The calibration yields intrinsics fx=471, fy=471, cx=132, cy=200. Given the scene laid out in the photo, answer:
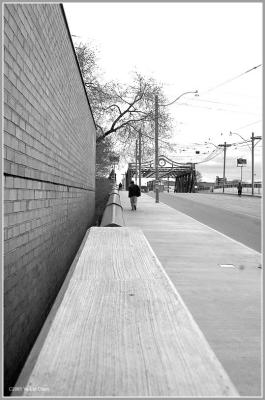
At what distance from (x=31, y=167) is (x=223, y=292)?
12.2 ft

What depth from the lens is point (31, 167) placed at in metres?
4.72

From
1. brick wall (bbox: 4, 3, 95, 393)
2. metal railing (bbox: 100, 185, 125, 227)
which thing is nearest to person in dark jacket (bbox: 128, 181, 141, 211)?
metal railing (bbox: 100, 185, 125, 227)

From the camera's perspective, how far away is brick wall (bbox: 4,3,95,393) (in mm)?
3754

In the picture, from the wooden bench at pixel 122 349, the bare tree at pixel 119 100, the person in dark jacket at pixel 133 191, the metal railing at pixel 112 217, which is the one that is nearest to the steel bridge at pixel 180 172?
the bare tree at pixel 119 100

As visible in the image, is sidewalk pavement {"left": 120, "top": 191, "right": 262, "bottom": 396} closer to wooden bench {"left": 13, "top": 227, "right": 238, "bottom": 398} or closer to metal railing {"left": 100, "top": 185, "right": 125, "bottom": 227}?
metal railing {"left": 100, "top": 185, "right": 125, "bottom": 227}

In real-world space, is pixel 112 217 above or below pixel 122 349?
above

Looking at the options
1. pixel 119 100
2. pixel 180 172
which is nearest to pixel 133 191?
pixel 119 100

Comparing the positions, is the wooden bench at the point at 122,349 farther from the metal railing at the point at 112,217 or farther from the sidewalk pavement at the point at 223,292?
the metal railing at the point at 112,217

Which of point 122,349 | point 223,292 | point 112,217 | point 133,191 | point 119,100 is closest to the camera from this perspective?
point 122,349

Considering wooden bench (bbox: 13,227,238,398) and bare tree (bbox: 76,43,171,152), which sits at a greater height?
bare tree (bbox: 76,43,171,152)

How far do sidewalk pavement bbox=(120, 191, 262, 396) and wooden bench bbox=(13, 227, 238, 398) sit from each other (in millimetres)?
1340

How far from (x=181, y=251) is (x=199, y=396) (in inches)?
348

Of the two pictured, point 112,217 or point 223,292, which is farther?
point 112,217

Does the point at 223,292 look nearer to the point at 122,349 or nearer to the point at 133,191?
the point at 122,349
